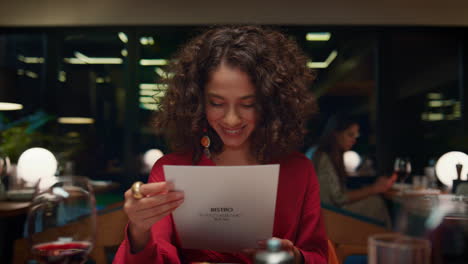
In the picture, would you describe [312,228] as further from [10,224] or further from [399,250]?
[10,224]

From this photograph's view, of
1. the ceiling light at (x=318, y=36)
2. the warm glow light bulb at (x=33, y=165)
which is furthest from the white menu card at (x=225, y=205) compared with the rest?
the ceiling light at (x=318, y=36)

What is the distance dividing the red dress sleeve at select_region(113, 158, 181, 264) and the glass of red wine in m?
0.21

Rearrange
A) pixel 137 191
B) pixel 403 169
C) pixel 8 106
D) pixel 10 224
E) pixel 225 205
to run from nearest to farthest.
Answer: pixel 137 191 < pixel 225 205 < pixel 10 224 < pixel 403 169 < pixel 8 106

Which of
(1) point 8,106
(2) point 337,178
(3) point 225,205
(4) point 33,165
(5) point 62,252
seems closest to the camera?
(5) point 62,252

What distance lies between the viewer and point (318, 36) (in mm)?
4941

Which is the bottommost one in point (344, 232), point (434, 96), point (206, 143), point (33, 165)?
point (344, 232)

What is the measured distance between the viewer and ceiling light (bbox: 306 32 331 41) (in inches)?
Result: 194

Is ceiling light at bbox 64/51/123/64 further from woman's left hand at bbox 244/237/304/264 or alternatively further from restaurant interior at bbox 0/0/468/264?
woman's left hand at bbox 244/237/304/264

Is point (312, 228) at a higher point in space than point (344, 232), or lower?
higher

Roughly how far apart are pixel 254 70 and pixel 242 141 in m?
0.24

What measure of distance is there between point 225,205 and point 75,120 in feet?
14.4

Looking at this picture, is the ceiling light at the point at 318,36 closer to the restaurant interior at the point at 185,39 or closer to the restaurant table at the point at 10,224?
the restaurant interior at the point at 185,39

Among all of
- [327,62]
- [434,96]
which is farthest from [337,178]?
[434,96]

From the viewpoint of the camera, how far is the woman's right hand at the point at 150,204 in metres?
0.87
